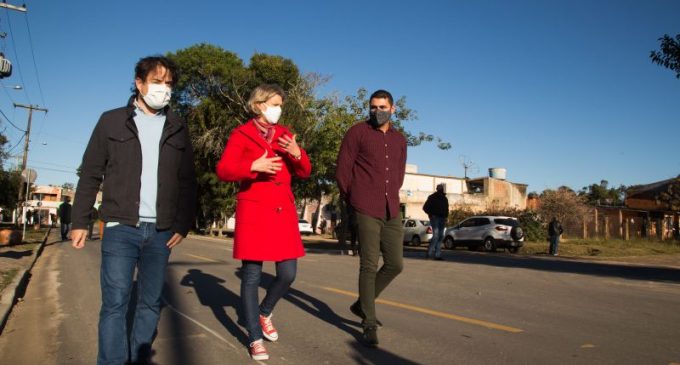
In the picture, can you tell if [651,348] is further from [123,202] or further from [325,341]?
[123,202]

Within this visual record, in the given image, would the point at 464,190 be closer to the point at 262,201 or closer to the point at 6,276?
the point at 6,276

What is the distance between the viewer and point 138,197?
321cm

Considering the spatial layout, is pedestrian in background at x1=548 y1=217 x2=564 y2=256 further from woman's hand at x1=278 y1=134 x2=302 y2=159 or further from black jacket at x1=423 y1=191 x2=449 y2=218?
woman's hand at x1=278 y1=134 x2=302 y2=159

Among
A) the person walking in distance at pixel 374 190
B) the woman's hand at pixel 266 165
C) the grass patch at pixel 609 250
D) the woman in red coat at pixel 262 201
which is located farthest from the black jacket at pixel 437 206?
the grass patch at pixel 609 250

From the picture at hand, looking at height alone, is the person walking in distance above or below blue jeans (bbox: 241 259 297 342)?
above

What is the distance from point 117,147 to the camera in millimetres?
3199

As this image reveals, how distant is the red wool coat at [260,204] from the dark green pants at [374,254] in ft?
2.10

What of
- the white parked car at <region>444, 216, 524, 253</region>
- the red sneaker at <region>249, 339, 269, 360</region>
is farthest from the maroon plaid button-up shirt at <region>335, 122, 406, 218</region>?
the white parked car at <region>444, 216, 524, 253</region>

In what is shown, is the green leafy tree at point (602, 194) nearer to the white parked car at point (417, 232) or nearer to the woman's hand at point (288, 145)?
the white parked car at point (417, 232)

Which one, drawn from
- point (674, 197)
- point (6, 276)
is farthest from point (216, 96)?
point (674, 197)

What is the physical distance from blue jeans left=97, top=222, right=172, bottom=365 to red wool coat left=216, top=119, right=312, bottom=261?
71 cm

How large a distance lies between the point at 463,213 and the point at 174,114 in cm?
3336

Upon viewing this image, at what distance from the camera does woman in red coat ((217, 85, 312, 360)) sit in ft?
12.9

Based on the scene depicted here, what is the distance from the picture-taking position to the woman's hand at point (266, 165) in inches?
146
